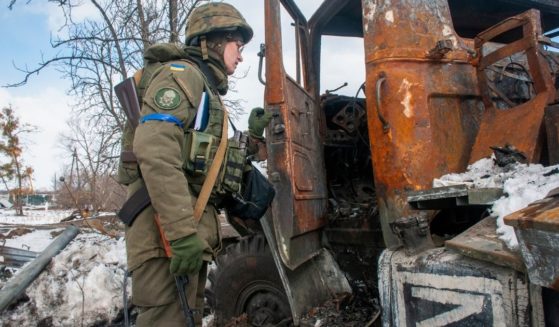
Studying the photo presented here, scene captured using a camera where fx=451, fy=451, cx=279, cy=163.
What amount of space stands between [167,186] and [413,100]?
135cm

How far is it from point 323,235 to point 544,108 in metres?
1.78

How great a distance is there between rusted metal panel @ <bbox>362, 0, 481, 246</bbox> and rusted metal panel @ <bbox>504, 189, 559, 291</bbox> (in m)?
0.92

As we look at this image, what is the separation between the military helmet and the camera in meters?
2.33

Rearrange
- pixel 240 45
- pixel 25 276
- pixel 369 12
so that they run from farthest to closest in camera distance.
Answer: pixel 25 276, pixel 369 12, pixel 240 45

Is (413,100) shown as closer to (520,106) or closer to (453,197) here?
(520,106)

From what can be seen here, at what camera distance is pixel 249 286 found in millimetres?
3342

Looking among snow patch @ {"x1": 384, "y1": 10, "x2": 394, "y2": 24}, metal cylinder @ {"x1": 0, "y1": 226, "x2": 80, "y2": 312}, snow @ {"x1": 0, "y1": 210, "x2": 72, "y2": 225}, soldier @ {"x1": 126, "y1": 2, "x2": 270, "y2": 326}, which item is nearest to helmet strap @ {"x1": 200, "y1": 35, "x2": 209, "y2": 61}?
soldier @ {"x1": 126, "y1": 2, "x2": 270, "y2": 326}

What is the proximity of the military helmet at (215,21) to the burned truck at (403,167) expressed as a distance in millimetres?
473

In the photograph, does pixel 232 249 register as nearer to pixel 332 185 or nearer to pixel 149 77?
pixel 332 185

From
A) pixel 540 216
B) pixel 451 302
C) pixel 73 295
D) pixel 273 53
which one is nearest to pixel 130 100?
pixel 273 53

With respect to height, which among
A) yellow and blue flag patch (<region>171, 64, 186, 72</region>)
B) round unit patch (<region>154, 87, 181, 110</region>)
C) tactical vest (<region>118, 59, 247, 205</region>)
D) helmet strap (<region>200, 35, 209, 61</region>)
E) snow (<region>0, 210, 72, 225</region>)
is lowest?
snow (<region>0, 210, 72, 225</region>)

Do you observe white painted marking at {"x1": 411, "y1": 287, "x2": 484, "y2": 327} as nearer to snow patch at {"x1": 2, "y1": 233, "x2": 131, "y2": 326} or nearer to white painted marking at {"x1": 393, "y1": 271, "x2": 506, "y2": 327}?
white painted marking at {"x1": 393, "y1": 271, "x2": 506, "y2": 327}

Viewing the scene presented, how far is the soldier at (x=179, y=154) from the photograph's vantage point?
1821mm

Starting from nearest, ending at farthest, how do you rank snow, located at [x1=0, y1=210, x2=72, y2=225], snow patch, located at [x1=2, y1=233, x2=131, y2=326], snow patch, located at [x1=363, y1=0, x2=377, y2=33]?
snow patch, located at [x1=363, y1=0, x2=377, y2=33] < snow patch, located at [x1=2, y1=233, x2=131, y2=326] < snow, located at [x1=0, y1=210, x2=72, y2=225]
